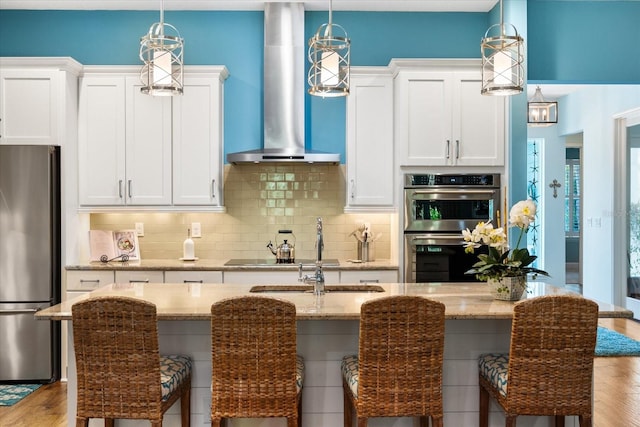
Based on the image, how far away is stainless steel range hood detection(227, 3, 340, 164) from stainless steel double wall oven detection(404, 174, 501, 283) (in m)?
1.04

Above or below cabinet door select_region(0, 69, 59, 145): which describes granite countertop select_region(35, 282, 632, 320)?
below

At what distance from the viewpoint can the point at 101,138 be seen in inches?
192

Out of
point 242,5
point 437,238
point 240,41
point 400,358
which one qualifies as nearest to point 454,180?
point 437,238

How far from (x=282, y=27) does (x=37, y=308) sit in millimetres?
3008

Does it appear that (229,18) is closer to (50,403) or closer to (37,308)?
(37,308)

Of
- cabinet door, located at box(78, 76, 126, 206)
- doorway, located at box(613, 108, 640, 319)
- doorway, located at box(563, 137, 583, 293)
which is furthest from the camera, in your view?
doorway, located at box(563, 137, 583, 293)

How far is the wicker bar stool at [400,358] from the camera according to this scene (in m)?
2.47

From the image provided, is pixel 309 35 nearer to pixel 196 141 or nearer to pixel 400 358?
pixel 196 141

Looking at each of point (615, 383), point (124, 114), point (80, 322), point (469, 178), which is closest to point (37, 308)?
point (124, 114)

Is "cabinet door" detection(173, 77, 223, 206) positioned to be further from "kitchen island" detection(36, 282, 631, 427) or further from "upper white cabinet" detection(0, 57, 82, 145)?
"kitchen island" detection(36, 282, 631, 427)

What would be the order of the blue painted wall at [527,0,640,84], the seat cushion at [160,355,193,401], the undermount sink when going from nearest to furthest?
the seat cushion at [160,355,193,401], the undermount sink, the blue painted wall at [527,0,640,84]

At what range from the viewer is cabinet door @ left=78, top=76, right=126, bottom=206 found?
4863 millimetres

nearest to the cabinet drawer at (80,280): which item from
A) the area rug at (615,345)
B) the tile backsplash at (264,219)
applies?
the tile backsplash at (264,219)

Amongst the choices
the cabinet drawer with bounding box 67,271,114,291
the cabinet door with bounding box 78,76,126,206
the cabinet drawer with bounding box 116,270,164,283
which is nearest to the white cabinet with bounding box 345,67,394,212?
the cabinet drawer with bounding box 116,270,164,283
